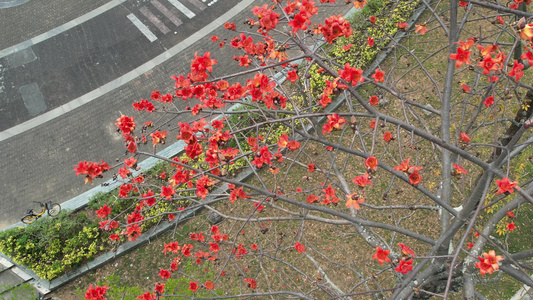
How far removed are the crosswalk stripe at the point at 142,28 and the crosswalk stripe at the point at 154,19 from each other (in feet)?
0.98

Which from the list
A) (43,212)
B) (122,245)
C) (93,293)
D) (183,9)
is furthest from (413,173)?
(183,9)

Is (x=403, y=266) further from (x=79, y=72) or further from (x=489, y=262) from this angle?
(x=79, y=72)

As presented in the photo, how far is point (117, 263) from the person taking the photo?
23.0ft

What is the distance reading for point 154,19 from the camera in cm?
1098

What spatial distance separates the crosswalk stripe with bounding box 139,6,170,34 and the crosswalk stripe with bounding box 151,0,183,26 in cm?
31

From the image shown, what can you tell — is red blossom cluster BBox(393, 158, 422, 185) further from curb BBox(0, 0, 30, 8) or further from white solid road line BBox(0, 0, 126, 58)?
curb BBox(0, 0, 30, 8)

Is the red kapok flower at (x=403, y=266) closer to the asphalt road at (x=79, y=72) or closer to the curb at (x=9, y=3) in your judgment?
the asphalt road at (x=79, y=72)

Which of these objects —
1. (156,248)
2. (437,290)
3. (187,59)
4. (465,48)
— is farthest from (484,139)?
(187,59)

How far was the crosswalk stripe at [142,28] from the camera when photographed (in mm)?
10633

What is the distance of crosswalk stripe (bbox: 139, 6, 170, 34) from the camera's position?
1077 cm

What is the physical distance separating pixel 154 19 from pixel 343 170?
29.3ft

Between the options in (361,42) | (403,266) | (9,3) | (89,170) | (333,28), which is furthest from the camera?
(9,3)

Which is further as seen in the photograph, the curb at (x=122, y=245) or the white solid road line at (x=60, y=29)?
the white solid road line at (x=60, y=29)

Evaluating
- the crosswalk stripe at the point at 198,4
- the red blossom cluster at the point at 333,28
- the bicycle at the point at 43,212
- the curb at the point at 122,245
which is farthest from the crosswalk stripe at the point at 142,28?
the red blossom cluster at the point at 333,28
